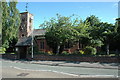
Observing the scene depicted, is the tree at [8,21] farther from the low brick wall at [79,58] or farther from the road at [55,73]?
the road at [55,73]

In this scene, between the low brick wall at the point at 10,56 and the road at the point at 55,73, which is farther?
the low brick wall at the point at 10,56

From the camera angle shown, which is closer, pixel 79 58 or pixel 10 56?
pixel 79 58

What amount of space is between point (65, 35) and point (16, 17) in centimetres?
1543

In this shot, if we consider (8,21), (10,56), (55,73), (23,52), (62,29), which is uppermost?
(8,21)

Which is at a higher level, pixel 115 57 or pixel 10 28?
pixel 10 28

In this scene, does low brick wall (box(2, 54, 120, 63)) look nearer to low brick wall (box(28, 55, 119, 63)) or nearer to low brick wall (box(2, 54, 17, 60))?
low brick wall (box(28, 55, 119, 63))

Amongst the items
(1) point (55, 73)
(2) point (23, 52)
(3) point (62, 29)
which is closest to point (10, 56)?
(2) point (23, 52)

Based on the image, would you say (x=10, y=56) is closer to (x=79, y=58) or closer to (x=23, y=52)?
(x=23, y=52)

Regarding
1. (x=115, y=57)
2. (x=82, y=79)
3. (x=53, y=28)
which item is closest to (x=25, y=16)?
(x=53, y=28)

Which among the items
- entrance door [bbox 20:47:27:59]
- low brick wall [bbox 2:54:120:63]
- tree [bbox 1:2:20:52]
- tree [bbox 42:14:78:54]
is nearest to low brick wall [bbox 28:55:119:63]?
low brick wall [bbox 2:54:120:63]

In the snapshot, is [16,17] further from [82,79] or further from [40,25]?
[82,79]

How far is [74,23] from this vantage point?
18.4 metres

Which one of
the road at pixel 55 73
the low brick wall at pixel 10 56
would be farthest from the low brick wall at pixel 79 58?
the road at pixel 55 73

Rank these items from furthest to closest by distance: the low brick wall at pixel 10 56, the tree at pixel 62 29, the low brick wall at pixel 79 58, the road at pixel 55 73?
the low brick wall at pixel 10 56, the tree at pixel 62 29, the low brick wall at pixel 79 58, the road at pixel 55 73
